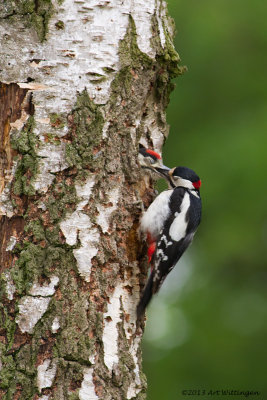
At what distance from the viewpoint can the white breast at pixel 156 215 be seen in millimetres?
3586

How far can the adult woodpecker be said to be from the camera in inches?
141

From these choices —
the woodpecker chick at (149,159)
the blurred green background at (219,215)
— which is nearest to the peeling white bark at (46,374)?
the woodpecker chick at (149,159)

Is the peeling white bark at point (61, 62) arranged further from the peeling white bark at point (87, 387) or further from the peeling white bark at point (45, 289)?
the peeling white bark at point (87, 387)

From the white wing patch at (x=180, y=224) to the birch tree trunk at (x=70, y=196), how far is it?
2.09 feet

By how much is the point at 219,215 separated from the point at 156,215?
2.30m

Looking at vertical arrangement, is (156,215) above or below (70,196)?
below

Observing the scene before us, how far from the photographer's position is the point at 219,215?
601cm

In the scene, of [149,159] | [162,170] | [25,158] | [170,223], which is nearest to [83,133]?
[25,158]

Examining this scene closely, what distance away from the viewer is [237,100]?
21.0 feet

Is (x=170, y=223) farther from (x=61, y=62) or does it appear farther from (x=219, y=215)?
(x=219, y=215)

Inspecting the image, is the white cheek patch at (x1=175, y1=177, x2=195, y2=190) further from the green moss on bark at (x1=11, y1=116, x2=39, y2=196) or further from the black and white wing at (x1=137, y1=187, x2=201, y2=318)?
the green moss on bark at (x1=11, y1=116, x2=39, y2=196)

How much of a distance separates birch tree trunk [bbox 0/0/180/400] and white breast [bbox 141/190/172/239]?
0.12m

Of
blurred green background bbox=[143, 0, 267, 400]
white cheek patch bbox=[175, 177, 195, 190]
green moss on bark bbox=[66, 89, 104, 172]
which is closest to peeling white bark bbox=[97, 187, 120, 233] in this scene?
green moss on bark bbox=[66, 89, 104, 172]

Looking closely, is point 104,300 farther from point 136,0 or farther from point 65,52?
point 136,0
